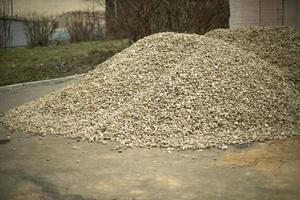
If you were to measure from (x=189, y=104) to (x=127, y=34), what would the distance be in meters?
8.12

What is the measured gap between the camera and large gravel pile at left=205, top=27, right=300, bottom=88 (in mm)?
9141

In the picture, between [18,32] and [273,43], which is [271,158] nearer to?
[273,43]

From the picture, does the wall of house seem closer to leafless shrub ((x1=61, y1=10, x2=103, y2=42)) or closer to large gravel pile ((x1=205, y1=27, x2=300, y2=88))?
leafless shrub ((x1=61, y1=10, x2=103, y2=42))

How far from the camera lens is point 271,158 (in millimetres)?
5539

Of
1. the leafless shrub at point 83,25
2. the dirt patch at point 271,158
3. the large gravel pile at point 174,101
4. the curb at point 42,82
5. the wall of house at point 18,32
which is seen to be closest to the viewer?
the dirt patch at point 271,158

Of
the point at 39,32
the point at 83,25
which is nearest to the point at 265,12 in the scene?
the point at 83,25

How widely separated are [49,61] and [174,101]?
8.69 m

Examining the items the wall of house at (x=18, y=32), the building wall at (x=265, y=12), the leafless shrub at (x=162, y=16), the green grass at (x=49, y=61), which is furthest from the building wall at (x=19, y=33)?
the building wall at (x=265, y=12)

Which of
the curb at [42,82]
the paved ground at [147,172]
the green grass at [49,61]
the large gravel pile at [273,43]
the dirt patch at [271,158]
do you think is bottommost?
the paved ground at [147,172]

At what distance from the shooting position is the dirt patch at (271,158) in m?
5.18

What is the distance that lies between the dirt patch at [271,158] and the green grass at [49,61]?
812 cm

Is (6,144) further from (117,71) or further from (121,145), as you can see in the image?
(117,71)

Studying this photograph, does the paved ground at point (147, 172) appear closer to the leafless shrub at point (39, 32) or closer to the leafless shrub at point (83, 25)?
the leafless shrub at point (39, 32)

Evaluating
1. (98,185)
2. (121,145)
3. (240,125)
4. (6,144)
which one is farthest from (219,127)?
(6,144)
